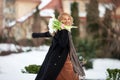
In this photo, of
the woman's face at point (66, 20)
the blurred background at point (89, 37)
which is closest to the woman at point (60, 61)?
the woman's face at point (66, 20)

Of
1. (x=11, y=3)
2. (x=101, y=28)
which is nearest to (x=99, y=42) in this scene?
→ (x=101, y=28)

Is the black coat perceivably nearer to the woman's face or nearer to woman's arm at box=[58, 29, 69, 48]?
woman's arm at box=[58, 29, 69, 48]

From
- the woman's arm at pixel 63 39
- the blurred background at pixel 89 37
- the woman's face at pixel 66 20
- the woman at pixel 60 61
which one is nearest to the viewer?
the woman's arm at pixel 63 39

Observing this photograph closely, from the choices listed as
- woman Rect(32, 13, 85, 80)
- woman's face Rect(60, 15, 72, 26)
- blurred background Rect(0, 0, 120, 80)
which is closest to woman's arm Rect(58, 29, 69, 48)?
woman Rect(32, 13, 85, 80)

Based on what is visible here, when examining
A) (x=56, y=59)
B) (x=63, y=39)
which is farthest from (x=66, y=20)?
(x=56, y=59)

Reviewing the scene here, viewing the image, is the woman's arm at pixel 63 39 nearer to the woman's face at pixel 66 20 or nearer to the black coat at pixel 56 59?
the black coat at pixel 56 59

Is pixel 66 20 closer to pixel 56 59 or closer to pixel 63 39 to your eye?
pixel 63 39

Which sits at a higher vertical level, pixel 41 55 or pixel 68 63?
pixel 68 63

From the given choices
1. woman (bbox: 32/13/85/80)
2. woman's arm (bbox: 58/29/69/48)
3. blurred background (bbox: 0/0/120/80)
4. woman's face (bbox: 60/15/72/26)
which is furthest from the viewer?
blurred background (bbox: 0/0/120/80)

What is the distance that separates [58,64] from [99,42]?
2083 cm

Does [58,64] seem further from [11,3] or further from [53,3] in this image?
[11,3]

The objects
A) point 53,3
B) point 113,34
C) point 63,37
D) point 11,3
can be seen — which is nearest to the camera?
point 63,37

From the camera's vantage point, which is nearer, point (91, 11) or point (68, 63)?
point (68, 63)

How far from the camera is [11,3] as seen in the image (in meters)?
53.2
